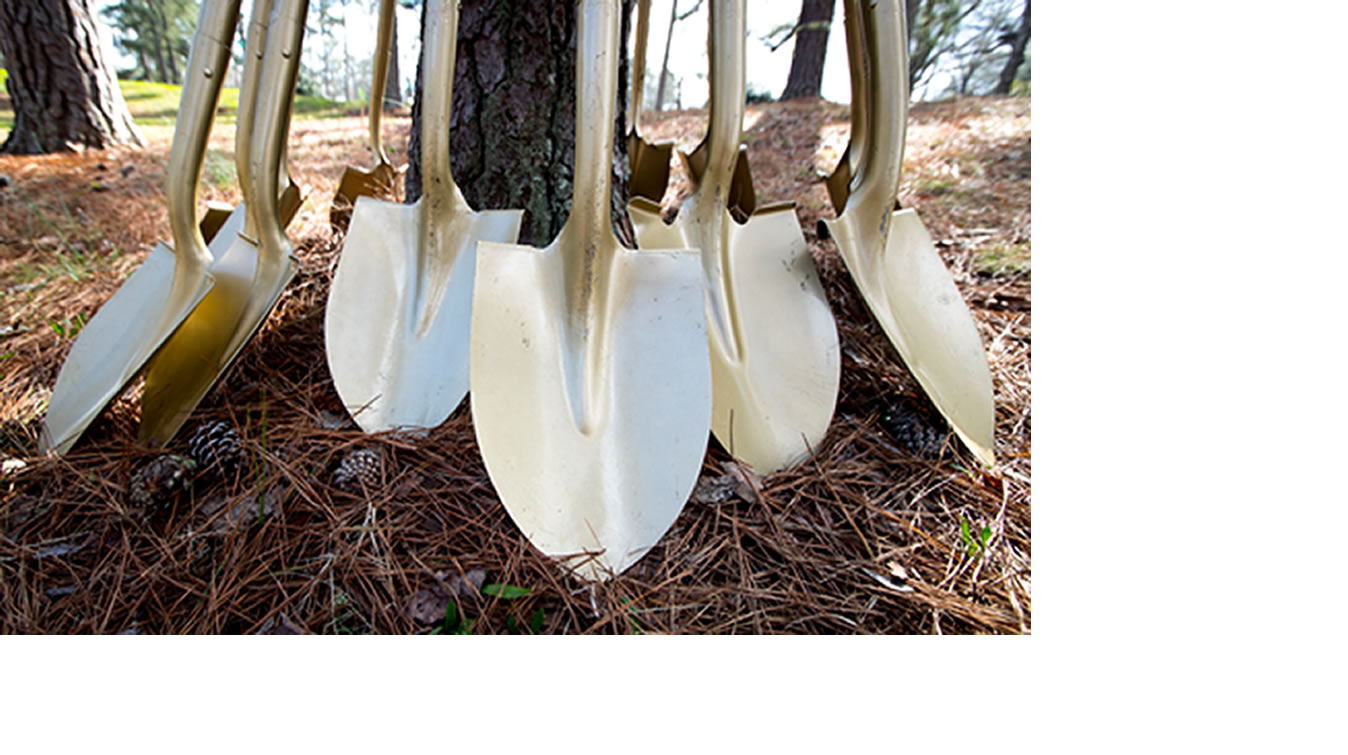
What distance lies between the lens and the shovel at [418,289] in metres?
0.97

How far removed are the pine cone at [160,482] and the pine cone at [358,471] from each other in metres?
0.19

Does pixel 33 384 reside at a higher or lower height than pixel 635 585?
higher

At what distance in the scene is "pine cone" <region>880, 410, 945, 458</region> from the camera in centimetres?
101

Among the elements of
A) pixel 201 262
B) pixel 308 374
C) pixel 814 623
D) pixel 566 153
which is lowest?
pixel 814 623

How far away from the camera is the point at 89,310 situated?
1.34 meters

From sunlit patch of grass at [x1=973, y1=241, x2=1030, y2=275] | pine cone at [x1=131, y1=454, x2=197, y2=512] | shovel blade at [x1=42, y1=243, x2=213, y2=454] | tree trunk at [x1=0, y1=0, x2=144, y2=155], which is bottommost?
pine cone at [x1=131, y1=454, x2=197, y2=512]

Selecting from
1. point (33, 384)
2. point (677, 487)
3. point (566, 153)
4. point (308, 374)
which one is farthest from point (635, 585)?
point (33, 384)

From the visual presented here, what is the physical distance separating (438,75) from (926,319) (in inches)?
34.3

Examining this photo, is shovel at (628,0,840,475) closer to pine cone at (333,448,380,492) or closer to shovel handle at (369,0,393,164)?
pine cone at (333,448,380,492)

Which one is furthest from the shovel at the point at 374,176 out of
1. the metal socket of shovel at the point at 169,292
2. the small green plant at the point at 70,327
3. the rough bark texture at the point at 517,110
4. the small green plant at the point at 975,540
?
the small green plant at the point at 975,540

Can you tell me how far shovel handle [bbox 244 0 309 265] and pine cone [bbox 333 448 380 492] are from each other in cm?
35

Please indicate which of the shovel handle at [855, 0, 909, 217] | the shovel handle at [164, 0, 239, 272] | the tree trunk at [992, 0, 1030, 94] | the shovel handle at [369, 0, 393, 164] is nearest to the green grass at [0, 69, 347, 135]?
the shovel handle at [369, 0, 393, 164]

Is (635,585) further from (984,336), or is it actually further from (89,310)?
(89,310)

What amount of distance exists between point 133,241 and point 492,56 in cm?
128
